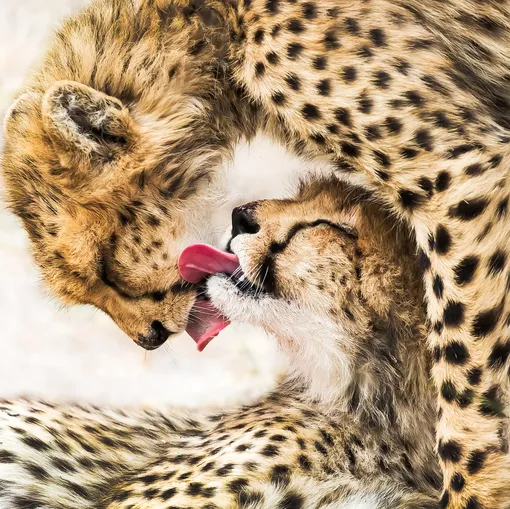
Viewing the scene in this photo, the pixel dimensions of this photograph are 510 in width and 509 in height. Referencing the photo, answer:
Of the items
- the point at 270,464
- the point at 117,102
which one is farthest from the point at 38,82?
the point at 270,464

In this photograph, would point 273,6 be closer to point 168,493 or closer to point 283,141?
point 283,141

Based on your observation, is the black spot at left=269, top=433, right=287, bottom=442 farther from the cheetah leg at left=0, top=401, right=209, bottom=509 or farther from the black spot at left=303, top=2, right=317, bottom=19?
the black spot at left=303, top=2, right=317, bottom=19

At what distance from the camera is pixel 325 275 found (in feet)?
10.2

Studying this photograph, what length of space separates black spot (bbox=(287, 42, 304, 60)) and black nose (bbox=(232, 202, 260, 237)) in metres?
0.42

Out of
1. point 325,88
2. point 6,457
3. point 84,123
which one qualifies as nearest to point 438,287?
point 325,88

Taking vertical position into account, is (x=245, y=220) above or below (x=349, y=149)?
below

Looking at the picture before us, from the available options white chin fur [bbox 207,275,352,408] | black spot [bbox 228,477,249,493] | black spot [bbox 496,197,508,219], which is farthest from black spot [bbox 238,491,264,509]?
black spot [bbox 496,197,508,219]

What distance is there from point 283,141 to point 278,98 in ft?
1.04

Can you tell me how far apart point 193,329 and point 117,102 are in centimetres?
69

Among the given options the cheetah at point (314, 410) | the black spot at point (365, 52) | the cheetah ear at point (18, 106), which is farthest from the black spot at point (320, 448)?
the cheetah ear at point (18, 106)

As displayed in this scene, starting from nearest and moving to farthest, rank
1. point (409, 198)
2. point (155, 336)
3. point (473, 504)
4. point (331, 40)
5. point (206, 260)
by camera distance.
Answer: point (473, 504), point (409, 198), point (331, 40), point (206, 260), point (155, 336)

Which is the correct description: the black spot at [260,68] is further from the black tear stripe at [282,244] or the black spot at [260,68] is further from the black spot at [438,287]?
the black spot at [438,287]

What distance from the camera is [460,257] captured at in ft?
9.04

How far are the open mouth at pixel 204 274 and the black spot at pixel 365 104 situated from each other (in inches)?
21.6
